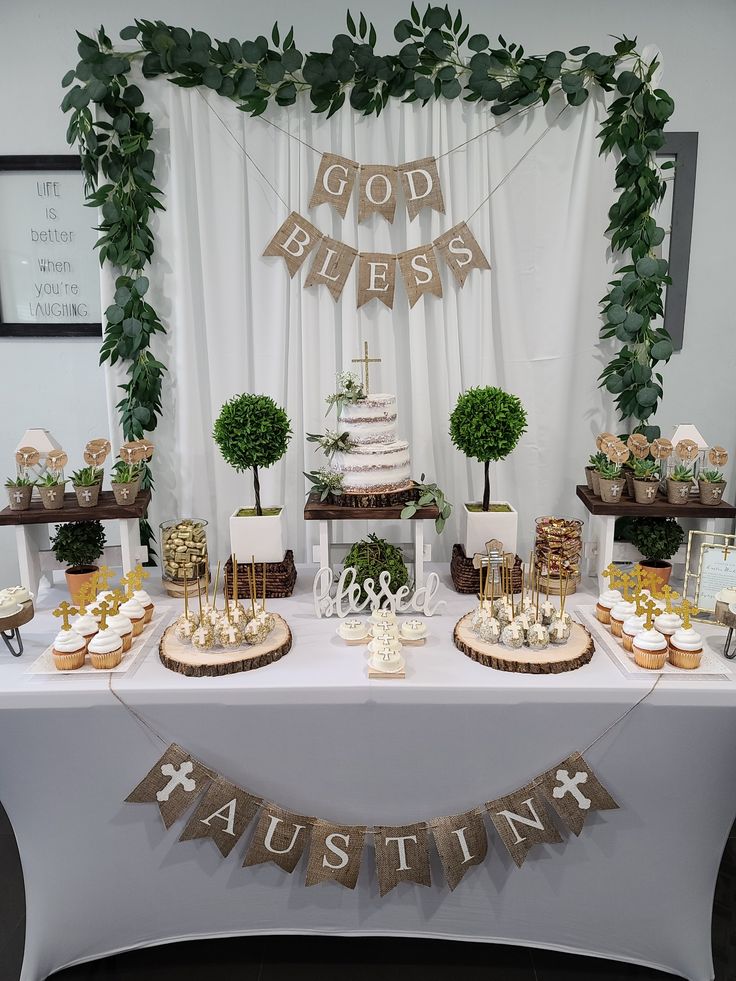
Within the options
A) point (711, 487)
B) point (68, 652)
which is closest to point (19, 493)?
point (68, 652)

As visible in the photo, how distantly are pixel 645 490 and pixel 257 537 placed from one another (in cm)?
113

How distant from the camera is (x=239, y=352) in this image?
89.8 inches

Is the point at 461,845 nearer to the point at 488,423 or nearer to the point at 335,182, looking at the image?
the point at 488,423

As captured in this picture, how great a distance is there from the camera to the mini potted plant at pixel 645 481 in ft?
6.51

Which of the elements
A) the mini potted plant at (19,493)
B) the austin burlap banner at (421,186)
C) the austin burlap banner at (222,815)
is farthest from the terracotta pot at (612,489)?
the mini potted plant at (19,493)

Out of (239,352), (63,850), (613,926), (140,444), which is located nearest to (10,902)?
(63,850)

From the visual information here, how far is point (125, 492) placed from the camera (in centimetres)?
202

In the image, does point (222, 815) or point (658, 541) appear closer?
point (222, 815)

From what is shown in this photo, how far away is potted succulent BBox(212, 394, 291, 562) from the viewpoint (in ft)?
6.37

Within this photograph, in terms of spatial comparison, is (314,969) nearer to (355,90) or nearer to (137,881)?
(137,881)

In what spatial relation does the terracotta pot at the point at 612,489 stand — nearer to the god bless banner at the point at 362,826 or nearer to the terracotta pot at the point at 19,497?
the god bless banner at the point at 362,826

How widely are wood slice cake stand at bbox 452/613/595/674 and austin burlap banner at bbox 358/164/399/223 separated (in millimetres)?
1336

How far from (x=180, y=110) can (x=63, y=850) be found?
2.08 metres

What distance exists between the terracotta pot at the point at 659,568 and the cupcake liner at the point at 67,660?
1.56 metres
